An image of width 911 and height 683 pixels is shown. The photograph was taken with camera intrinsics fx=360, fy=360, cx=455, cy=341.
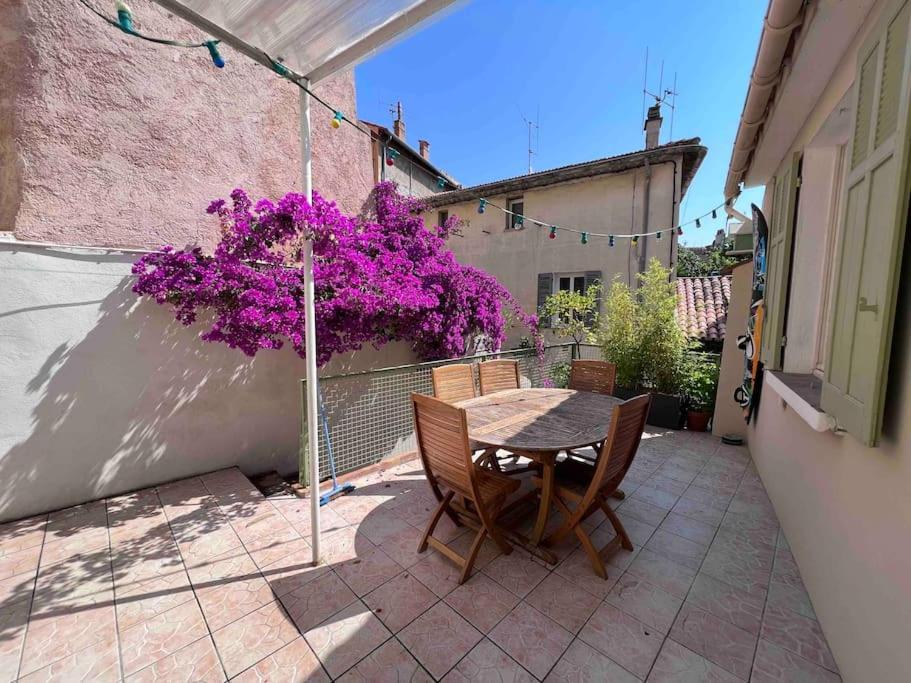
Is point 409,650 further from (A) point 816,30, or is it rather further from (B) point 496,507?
(A) point 816,30

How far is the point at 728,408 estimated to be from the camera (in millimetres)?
4855

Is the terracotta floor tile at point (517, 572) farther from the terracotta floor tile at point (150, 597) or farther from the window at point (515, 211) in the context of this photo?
the window at point (515, 211)

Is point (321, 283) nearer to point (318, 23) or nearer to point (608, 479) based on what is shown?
point (318, 23)

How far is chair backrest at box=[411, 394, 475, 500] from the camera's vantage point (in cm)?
210

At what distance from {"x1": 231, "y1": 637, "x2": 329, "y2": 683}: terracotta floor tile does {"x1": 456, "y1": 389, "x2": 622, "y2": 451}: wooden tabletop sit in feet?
4.62

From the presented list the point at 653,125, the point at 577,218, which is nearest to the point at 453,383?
the point at 577,218

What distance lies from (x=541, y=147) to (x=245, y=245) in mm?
10931

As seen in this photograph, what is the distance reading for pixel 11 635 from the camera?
6.21 ft

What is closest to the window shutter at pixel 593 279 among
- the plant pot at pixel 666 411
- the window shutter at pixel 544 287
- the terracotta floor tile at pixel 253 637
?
the window shutter at pixel 544 287

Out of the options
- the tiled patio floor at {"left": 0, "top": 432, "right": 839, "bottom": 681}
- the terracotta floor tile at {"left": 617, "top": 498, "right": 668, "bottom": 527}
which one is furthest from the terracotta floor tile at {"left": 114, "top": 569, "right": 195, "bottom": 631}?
the terracotta floor tile at {"left": 617, "top": 498, "right": 668, "bottom": 527}

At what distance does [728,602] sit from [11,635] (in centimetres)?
395

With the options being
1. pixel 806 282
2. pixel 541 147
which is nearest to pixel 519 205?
pixel 541 147

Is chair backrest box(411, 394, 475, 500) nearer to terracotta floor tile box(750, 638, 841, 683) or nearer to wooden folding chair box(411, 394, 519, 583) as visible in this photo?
wooden folding chair box(411, 394, 519, 583)

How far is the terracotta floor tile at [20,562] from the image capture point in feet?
7.68
